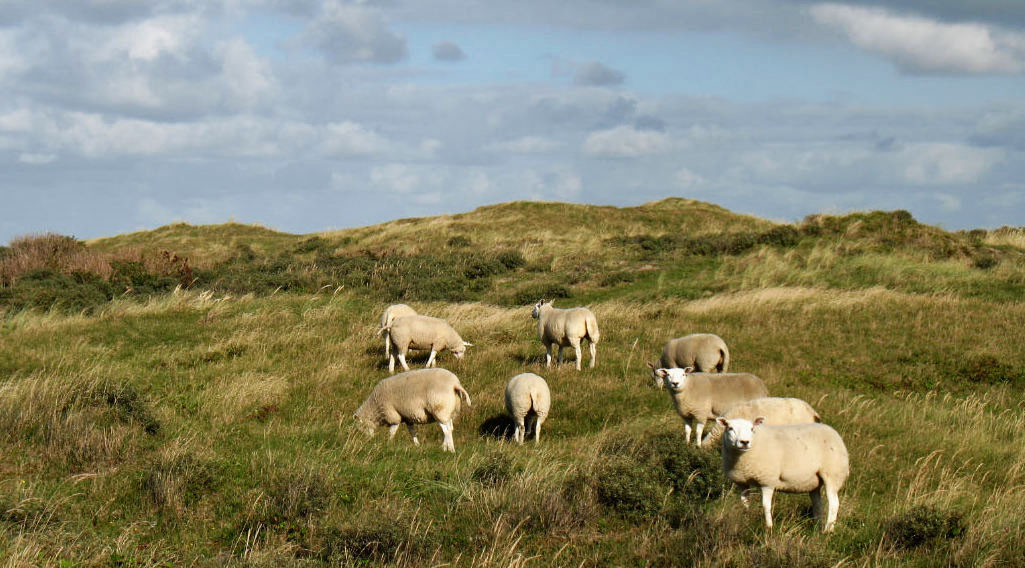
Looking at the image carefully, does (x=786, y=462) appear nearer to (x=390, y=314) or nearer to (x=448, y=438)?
(x=448, y=438)

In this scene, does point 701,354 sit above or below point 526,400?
above

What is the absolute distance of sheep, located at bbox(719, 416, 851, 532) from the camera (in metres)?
7.98

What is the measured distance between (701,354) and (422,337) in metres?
5.91

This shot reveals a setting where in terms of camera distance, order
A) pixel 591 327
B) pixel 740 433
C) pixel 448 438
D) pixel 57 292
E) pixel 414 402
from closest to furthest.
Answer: pixel 740 433 → pixel 448 438 → pixel 414 402 → pixel 591 327 → pixel 57 292

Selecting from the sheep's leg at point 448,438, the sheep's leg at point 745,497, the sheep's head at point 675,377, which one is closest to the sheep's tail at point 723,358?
the sheep's head at point 675,377

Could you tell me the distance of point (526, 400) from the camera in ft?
40.5

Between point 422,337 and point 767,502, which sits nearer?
point 767,502

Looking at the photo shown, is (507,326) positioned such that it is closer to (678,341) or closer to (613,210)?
(678,341)

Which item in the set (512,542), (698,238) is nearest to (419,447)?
(512,542)

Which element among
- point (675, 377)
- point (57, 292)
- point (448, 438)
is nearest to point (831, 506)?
point (675, 377)

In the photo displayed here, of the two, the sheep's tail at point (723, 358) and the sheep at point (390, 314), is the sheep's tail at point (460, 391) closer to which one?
the sheep's tail at point (723, 358)

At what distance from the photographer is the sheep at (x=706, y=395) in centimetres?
1148

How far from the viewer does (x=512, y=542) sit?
7.38 metres

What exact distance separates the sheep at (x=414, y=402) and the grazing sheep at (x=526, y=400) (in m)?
0.76
